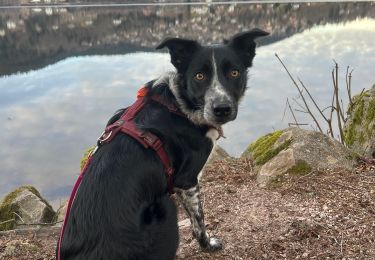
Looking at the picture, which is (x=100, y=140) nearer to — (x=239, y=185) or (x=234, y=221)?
(x=234, y=221)

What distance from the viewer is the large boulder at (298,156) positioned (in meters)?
6.93

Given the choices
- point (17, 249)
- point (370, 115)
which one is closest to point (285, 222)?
A: point (17, 249)

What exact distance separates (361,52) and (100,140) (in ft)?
76.3

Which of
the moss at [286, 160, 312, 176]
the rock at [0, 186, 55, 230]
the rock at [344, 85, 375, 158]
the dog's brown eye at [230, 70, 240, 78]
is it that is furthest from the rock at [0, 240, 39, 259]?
the rock at [344, 85, 375, 158]

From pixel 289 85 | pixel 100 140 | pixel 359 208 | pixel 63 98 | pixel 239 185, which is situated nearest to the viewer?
pixel 100 140

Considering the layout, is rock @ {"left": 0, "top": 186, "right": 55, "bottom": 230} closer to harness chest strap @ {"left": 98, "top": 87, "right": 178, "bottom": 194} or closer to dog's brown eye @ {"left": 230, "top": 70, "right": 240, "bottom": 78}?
harness chest strap @ {"left": 98, "top": 87, "right": 178, "bottom": 194}

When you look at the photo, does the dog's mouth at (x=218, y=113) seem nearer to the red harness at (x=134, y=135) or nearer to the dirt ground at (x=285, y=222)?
the red harness at (x=134, y=135)

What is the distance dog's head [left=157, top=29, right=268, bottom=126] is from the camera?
15.5 ft

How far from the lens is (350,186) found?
641cm

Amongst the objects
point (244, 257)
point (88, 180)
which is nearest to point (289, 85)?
point (244, 257)

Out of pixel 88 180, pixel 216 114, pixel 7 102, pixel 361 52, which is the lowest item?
pixel 7 102

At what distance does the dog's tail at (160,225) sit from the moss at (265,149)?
3.80 metres

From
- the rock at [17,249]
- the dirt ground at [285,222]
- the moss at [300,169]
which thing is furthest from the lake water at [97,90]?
the rock at [17,249]

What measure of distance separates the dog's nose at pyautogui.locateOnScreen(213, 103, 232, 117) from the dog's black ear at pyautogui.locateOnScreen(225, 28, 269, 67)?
2.83 ft
